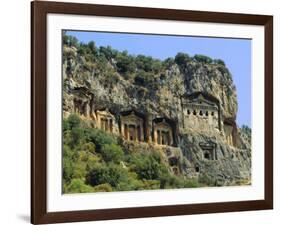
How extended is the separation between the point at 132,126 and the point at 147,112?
1.8 inches

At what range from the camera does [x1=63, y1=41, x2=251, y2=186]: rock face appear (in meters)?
1.44

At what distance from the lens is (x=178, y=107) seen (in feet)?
4.98

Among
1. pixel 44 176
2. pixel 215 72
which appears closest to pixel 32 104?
pixel 44 176

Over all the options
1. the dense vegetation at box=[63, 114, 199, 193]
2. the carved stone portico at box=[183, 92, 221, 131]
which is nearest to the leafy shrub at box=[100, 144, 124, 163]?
the dense vegetation at box=[63, 114, 199, 193]

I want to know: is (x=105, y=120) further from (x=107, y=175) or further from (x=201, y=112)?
(x=201, y=112)

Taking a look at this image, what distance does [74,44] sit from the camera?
1.43 m

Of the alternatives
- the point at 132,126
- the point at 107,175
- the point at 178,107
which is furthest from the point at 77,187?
the point at 178,107

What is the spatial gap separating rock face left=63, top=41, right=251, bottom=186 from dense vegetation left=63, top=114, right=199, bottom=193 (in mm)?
23

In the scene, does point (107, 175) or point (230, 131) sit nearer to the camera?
point (107, 175)

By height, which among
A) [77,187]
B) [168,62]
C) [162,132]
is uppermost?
[168,62]

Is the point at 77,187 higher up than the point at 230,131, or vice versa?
the point at 230,131

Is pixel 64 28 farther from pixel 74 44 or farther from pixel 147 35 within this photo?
pixel 147 35

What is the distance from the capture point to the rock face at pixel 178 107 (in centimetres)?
144

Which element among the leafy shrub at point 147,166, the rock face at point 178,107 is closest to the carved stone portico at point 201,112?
the rock face at point 178,107
